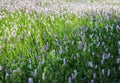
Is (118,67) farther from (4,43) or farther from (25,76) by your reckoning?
(4,43)

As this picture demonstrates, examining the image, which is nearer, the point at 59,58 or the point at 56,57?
the point at 59,58

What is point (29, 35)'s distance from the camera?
5.05 meters

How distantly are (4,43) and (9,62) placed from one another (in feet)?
2.32

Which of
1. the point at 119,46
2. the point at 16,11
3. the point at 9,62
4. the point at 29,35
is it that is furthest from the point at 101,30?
the point at 16,11

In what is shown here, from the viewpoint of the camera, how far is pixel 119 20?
6531 millimetres

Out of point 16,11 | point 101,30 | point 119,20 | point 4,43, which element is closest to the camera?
point 4,43

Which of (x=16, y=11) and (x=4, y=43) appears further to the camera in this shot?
(x=16, y=11)

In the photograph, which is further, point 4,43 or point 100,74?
point 4,43

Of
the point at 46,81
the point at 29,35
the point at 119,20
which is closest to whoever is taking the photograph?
the point at 46,81

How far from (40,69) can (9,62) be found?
1.48ft

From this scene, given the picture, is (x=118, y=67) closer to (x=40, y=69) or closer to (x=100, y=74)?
(x=100, y=74)

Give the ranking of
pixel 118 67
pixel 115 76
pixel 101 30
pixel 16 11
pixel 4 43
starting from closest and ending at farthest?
pixel 115 76, pixel 118 67, pixel 4 43, pixel 101 30, pixel 16 11

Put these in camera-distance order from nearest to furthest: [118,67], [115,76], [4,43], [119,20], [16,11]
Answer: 1. [115,76]
2. [118,67]
3. [4,43]
4. [119,20]
5. [16,11]

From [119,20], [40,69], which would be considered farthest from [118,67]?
[119,20]
